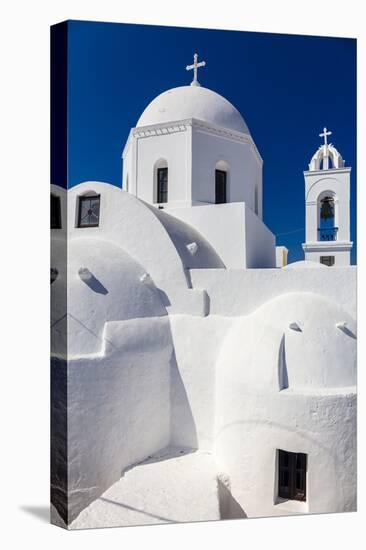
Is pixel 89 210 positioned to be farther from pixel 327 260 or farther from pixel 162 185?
pixel 327 260

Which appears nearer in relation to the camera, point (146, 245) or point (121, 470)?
point (121, 470)

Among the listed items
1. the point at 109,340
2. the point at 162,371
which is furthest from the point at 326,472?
the point at 109,340

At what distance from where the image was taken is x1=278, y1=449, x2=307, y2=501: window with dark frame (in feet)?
24.4

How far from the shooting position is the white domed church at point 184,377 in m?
7.05

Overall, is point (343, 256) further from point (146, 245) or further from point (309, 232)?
point (146, 245)

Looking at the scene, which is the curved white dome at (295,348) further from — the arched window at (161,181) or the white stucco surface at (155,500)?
the arched window at (161,181)

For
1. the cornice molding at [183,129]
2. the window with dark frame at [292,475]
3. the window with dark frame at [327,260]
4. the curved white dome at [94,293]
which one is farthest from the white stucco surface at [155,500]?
the cornice molding at [183,129]

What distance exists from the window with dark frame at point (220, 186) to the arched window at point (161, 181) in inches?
48.0

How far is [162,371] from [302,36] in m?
6.14

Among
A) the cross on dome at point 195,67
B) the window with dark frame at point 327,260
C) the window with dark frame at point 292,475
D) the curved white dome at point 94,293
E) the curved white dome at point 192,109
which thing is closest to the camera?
the curved white dome at point 94,293

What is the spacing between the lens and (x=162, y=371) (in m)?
8.49

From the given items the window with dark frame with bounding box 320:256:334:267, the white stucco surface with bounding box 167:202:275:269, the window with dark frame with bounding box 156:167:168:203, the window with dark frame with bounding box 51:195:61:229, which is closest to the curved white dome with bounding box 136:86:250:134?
the window with dark frame with bounding box 156:167:168:203

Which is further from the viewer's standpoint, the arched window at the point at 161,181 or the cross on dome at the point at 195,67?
the arched window at the point at 161,181

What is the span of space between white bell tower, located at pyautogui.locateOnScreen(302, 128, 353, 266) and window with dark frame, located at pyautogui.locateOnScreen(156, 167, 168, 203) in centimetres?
397
